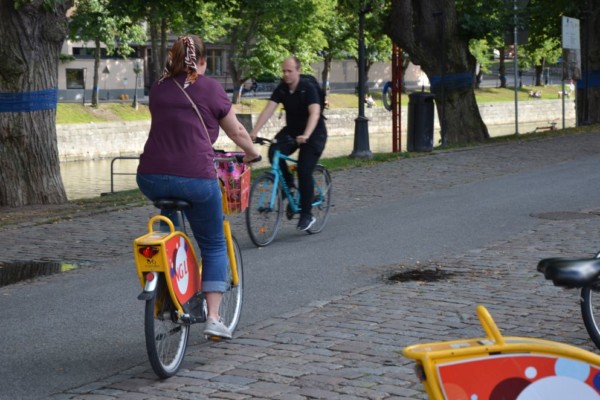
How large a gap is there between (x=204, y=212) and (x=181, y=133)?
447mm

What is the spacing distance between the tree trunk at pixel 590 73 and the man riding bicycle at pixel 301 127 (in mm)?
23383

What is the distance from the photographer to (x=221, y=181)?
7.14 m

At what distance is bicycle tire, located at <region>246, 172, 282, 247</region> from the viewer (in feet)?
36.1

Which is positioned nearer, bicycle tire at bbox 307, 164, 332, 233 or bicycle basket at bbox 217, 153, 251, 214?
bicycle basket at bbox 217, 153, 251, 214

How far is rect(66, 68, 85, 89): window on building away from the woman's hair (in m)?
65.0

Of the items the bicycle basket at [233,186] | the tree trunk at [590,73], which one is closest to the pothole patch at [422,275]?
the bicycle basket at [233,186]

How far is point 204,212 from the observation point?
6.23m

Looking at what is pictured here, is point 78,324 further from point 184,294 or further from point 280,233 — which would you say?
point 280,233

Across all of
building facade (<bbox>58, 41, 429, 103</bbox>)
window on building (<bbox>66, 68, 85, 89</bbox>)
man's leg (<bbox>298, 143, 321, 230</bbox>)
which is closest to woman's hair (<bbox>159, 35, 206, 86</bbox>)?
man's leg (<bbox>298, 143, 321, 230</bbox>)

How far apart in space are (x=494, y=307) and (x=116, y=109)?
5043 cm

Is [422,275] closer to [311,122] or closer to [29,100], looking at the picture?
[311,122]

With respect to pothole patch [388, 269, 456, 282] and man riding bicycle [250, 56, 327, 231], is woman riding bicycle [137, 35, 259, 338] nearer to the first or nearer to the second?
pothole patch [388, 269, 456, 282]

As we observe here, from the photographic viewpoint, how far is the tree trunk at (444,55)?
1076 inches

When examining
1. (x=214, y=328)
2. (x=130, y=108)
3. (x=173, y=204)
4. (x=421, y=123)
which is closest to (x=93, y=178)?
(x=421, y=123)
